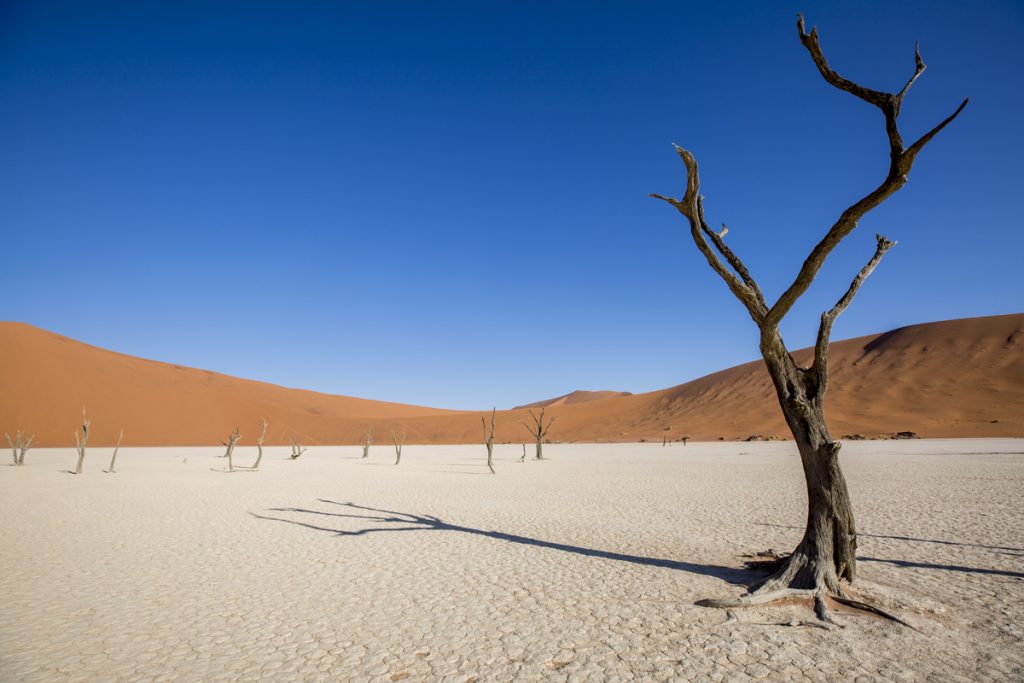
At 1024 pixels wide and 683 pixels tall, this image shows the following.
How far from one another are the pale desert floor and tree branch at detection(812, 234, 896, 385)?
245 centimetres

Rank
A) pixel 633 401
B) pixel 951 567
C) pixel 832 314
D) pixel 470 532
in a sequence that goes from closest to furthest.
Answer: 1. pixel 832 314
2. pixel 951 567
3. pixel 470 532
4. pixel 633 401

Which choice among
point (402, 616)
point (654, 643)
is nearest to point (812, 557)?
point (654, 643)

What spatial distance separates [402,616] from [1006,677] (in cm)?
521

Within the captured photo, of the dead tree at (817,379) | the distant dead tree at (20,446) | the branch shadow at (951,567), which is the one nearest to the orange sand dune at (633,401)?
the distant dead tree at (20,446)

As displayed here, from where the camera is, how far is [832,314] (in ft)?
19.2

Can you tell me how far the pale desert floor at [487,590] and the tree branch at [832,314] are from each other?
8.05ft

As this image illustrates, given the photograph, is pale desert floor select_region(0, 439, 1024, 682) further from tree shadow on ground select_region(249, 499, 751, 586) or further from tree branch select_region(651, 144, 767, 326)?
tree branch select_region(651, 144, 767, 326)

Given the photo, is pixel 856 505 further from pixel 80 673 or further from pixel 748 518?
pixel 80 673

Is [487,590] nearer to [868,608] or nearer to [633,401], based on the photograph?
[868,608]

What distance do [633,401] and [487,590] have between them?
7493cm

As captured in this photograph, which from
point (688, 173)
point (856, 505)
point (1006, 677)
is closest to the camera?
point (1006, 677)

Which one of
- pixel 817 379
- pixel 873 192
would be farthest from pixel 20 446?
pixel 873 192

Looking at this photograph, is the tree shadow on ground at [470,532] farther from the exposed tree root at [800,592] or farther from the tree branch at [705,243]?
the tree branch at [705,243]

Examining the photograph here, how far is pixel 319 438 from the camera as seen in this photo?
65.7m
